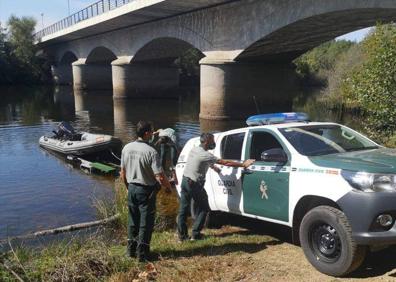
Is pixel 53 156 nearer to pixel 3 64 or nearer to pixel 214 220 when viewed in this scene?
pixel 214 220

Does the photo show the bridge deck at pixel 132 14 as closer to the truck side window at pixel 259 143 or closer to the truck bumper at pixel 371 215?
the truck side window at pixel 259 143

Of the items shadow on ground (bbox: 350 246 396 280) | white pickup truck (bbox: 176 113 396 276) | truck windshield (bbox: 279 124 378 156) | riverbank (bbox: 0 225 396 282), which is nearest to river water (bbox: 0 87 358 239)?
riverbank (bbox: 0 225 396 282)

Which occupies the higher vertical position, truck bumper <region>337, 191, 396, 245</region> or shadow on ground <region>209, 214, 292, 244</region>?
truck bumper <region>337, 191, 396, 245</region>

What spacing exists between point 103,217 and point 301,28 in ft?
61.9

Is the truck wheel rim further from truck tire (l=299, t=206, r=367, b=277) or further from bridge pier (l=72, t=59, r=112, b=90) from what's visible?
bridge pier (l=72, t=59, r=112, b=90)

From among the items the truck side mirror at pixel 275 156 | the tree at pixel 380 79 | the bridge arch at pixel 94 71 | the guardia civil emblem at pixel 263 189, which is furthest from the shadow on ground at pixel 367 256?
the bridge arch at pixel 94 71

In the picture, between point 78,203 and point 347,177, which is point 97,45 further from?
point 347,177

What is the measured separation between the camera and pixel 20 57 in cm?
7494

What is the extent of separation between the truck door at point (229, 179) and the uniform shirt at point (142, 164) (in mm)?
1519

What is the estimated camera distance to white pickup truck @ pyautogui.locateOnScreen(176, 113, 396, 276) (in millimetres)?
5484

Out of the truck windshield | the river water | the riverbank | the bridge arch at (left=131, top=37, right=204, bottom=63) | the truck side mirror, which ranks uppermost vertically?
the bridge arch at (left=131, top=37, right=204, bottom=63)

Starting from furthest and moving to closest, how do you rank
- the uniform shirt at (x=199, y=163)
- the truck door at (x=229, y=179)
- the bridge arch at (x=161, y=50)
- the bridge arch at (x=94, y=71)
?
the bridge arch at (x=94, y=71)
the bridge arch at (x=161, y=50)
the truck door at (x=229, y=179)
the uniform shirt at (x=199, y=163)

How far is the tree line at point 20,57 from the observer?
73.1 m

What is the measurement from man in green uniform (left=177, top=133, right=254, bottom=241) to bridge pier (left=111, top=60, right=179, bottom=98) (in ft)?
134
